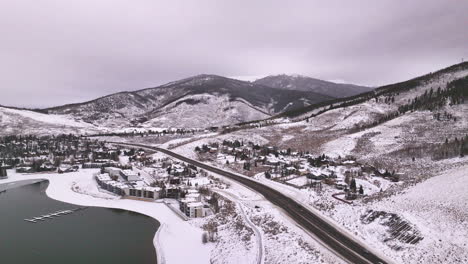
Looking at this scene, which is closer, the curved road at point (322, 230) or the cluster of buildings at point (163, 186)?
the curved road at point (322, 230)

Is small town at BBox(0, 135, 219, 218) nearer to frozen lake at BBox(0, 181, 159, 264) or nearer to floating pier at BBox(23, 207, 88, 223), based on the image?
frozen lake at BBox(0, 181, 159, 264)

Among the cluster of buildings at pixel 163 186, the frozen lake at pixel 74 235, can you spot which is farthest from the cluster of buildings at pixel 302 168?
the frozen lake at pixel 74 235

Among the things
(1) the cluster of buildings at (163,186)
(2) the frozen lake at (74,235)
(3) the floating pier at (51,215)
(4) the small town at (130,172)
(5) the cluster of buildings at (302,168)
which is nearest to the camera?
(2) the frozen lake at (74,235)

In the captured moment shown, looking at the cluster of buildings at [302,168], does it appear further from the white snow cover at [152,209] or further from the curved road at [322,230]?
the white snow cover at [152,209]

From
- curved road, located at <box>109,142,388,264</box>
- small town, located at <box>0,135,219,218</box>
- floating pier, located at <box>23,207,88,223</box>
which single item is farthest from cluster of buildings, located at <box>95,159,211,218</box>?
curved road, located at <box>109,142,388,264</box>

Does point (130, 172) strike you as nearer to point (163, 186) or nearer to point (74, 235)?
point (163, 186)

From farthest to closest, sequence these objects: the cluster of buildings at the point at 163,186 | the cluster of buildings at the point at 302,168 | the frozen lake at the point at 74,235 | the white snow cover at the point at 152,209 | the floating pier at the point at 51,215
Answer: the cluster of buildings at the point at 302,168, the cluster of buildings at the point at 163,186, the floating pier at the point at 51,215, the frozen lake at the point at 74,235, the white snow cover at the point at 152,209

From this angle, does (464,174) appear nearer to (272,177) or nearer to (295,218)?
(295,218)

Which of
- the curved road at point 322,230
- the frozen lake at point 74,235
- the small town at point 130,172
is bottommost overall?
the frozen lake at point 74,235

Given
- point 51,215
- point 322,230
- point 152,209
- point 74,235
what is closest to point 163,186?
point 152,209
